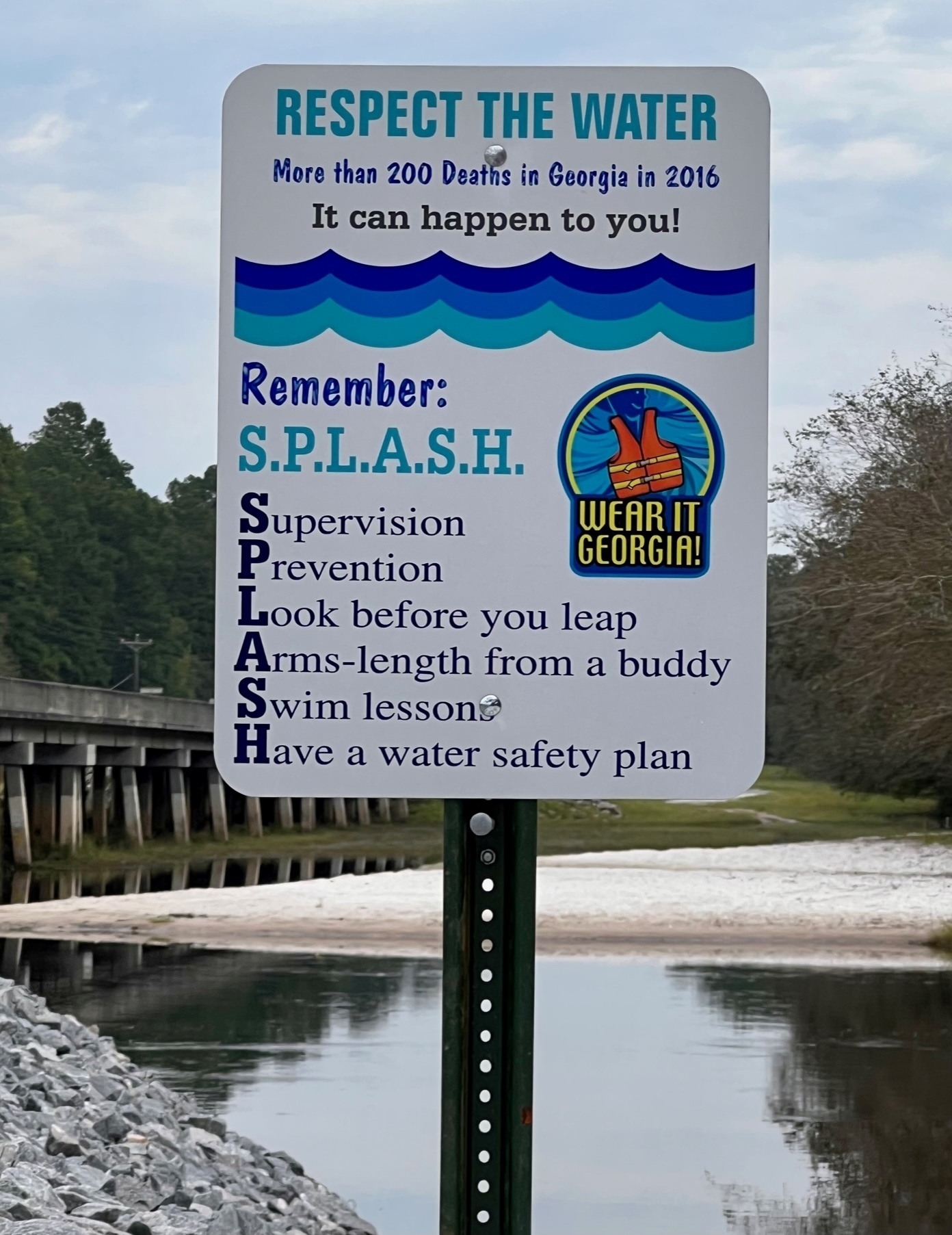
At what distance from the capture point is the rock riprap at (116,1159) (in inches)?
218

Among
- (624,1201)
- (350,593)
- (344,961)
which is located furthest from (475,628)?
(344,961)

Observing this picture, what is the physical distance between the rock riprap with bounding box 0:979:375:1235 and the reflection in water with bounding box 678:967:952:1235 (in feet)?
6.55

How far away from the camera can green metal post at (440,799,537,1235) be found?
9.20ft

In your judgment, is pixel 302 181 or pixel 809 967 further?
pixel 809 967

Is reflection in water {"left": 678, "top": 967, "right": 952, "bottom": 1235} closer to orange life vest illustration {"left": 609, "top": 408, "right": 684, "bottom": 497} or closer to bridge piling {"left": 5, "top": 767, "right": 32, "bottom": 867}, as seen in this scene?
orange life vest illustration {"left": 609, "top": 408, "right": 684, "bottom": 497}

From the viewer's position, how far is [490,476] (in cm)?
280

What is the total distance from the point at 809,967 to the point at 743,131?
15486 millimetres

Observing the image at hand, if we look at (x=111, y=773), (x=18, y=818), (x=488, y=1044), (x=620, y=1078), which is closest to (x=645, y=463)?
(x=488, y=1044)

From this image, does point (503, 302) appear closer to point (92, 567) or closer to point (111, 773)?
point (111, 773)

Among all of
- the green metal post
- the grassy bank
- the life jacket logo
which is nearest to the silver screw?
the green metal post

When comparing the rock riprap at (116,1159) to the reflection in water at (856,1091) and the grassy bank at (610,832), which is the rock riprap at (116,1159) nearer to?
the reflection in water at (856,1091)

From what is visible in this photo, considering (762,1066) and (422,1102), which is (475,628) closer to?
(422,1102)

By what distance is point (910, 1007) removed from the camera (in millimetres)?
14422

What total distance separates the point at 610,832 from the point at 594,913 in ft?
85.2
